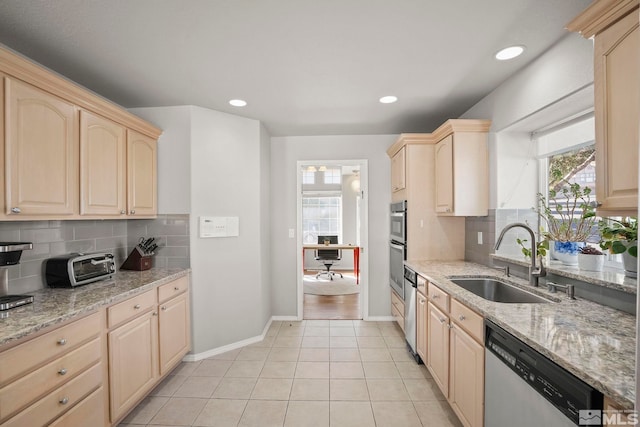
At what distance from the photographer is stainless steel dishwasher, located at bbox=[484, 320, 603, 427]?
914mm

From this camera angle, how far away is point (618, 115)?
1.09 metres

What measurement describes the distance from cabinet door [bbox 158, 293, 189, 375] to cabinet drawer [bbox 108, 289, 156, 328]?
0.55ft

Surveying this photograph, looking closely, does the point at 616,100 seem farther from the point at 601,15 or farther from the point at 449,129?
the point at 449,129

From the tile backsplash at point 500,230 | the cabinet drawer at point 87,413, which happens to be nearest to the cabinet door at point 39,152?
the cabinet drawer at point 87,413

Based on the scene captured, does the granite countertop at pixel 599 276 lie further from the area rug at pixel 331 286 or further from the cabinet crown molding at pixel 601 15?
the area rug at pixel 331 286

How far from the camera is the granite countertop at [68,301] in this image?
127 cm

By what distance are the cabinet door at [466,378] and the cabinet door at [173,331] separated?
2185 millimetres

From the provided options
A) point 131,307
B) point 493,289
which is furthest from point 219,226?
point 493,289

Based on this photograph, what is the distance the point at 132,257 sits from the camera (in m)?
2.57

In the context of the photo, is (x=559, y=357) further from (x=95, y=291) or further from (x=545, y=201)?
(x=95, y=291)

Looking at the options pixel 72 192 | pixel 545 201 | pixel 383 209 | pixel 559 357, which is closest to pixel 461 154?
pixel 545 201

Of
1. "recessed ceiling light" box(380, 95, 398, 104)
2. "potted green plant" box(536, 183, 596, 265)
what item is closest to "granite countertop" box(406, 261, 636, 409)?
"potted green plant" box(536, 183, 596, 265)

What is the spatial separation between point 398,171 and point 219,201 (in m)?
2.06

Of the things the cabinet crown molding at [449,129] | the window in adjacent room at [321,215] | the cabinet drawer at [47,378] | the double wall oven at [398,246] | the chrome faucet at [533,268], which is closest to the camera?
the cabinet drawer at [47,378]
